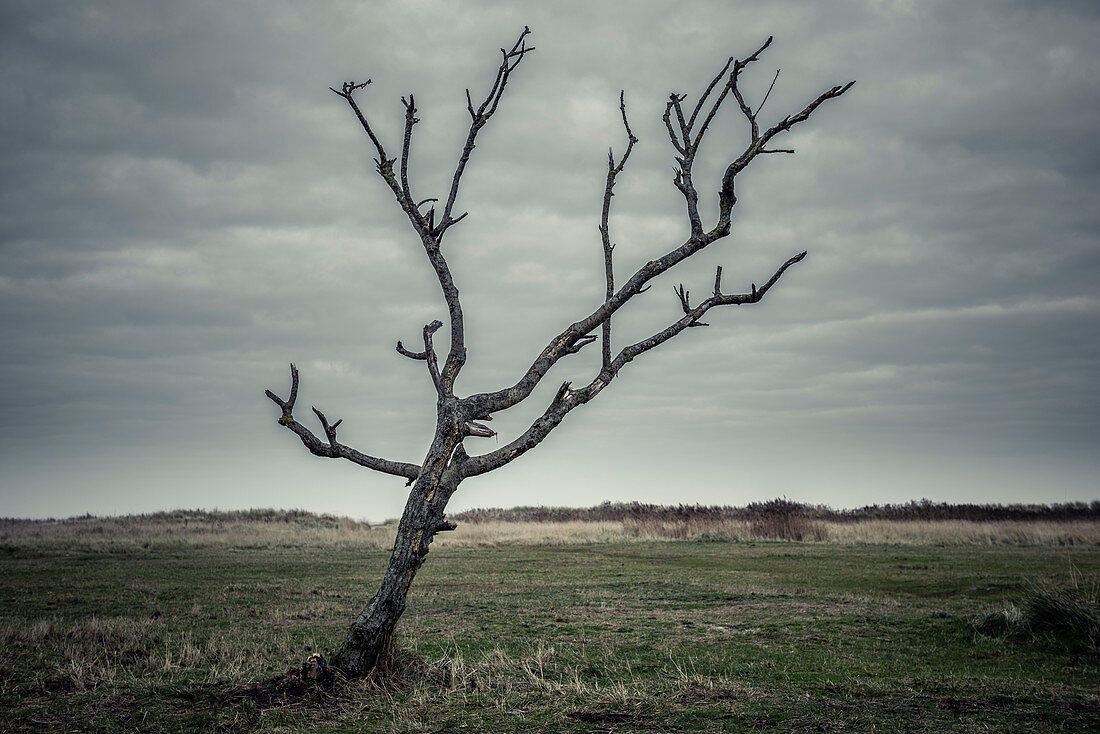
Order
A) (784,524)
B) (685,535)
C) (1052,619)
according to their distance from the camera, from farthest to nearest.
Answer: (685,535) < (784,524) < (1052,619)

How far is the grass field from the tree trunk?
15.2 inches

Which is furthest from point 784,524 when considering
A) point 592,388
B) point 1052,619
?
point 592,388

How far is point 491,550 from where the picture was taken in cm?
3681

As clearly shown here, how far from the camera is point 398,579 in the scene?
8531mm

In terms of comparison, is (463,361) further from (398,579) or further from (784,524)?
(784,524)

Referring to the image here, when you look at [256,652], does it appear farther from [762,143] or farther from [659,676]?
[762,143]

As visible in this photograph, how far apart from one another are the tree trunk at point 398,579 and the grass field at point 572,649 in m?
0.39

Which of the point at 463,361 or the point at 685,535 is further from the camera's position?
the point at 685,535

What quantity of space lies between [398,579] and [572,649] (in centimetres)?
440

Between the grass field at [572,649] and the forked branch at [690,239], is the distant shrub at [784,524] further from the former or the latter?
the forked branch at [690,239]

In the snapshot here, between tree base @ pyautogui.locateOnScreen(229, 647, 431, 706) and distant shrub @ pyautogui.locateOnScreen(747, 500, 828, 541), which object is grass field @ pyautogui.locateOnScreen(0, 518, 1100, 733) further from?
distant shrub @ pyautogui.locateOnScreen(747, 500, 828, 541)

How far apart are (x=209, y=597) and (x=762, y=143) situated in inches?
685

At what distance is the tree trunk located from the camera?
8.51 m

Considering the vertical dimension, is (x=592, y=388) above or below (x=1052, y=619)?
above
